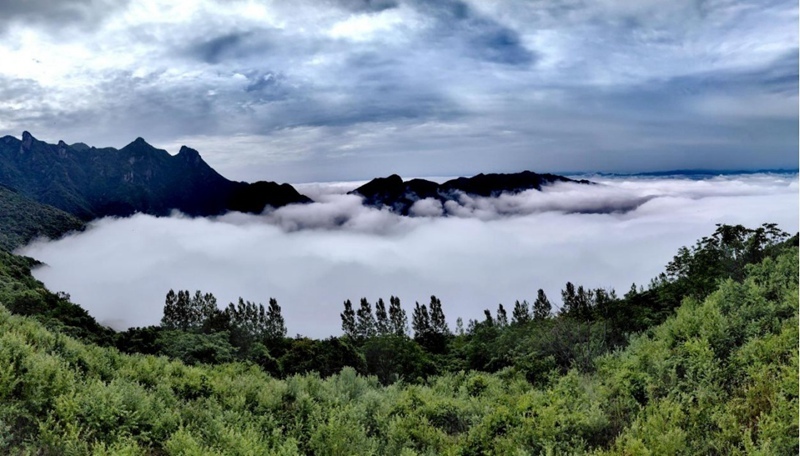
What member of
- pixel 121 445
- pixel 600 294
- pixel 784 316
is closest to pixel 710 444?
pixel 784 316

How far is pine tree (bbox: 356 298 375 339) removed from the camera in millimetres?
105062

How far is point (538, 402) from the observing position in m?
16.0

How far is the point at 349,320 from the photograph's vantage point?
344ft

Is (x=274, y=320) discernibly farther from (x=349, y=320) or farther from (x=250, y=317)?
(x=349, y=320)

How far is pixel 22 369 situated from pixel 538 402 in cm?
1507

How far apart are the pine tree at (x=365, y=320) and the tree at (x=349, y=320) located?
0.90 m

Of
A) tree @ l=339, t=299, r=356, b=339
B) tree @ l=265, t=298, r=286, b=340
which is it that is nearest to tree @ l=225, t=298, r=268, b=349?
tree @ l=265, t=298, r=286, b=340

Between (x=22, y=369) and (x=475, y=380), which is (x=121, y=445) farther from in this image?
(x=475, y=380)

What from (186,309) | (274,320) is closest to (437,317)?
(274,320)

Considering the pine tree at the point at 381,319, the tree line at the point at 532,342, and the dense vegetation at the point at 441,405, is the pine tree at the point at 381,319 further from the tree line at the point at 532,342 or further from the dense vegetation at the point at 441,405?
the dense vegetation at the point at 441,405

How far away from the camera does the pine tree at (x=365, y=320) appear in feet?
345

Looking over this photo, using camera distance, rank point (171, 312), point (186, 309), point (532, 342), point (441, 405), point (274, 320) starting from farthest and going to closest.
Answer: point (274, 320), point (186, 309), point (171, 312), point (532, 342), point (441, 405)

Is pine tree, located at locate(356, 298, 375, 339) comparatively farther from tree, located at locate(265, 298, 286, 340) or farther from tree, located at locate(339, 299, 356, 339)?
tree, located at locate(265, 298, 286, 340)

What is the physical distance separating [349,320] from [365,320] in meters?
3.61
